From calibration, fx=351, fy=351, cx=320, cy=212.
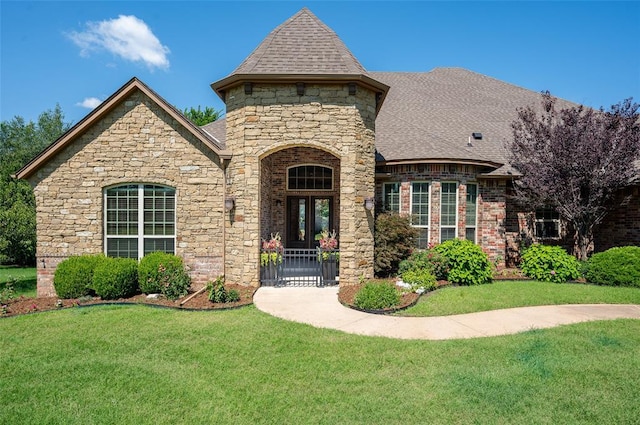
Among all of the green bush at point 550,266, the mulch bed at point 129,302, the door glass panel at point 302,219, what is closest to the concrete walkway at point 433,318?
the mulch bed at point 129,302

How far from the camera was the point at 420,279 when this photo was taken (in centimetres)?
902

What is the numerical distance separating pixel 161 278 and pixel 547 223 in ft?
43.7

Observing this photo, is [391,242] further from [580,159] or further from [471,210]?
[580,159]

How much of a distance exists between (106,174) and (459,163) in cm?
1054

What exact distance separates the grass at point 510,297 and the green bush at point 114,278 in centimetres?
684

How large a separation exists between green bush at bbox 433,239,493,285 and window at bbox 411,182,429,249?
1.53 meters

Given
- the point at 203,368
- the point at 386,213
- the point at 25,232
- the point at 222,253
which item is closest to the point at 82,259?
the point at 222,253

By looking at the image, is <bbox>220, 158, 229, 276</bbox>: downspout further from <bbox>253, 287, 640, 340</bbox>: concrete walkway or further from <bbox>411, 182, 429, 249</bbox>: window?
<bbox>411, 182, 429, 249</bbox>: window

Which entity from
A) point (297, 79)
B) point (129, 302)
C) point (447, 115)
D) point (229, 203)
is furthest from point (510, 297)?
point (447, 115)

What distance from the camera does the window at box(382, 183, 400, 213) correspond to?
11.7 meters

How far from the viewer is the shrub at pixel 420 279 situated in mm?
8758

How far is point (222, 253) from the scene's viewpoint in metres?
9.81

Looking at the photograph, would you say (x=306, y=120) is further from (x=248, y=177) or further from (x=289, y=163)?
(x=289, y=163)

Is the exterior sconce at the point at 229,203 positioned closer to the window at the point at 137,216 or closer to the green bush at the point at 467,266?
the window at the point at 137,216
